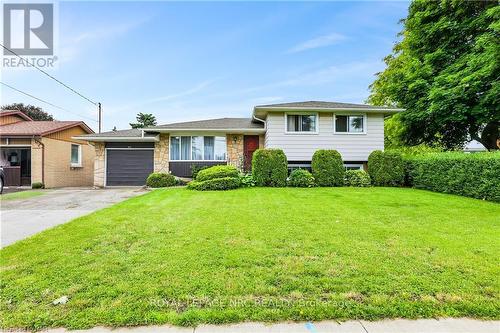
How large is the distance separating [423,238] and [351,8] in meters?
10.1

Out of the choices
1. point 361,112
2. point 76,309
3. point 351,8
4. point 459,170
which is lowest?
point 76,309

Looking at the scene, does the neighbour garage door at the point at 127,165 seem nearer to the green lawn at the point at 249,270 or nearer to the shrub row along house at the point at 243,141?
the shrub row along house at the point at 243,141

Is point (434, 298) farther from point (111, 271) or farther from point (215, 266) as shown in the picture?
point (111, 271)

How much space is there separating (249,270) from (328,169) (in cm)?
992

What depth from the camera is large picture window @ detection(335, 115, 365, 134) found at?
46.3 ft

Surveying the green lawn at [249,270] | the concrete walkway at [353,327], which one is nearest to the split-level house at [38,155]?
the green lawn at [249,270]

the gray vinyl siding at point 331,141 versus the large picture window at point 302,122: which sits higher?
the large picture window at point 302,122

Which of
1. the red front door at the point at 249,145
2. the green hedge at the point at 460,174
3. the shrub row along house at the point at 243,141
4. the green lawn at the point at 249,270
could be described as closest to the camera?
the green lawn at the point at 249,270

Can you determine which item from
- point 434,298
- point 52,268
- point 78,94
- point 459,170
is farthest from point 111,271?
point 78,94

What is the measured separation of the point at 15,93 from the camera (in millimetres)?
17344

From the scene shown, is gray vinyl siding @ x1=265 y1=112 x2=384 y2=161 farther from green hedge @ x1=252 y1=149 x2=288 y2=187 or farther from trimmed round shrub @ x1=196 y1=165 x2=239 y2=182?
trimmed round shrub @ x1=196 y1=165 x2=239 y2=182

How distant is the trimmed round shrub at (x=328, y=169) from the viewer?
12.4 m

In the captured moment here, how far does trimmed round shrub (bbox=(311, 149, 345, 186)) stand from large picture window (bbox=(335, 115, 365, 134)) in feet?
7.43

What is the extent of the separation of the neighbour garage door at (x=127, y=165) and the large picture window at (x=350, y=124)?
405 inches
